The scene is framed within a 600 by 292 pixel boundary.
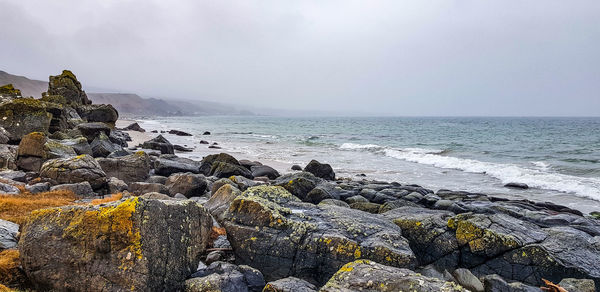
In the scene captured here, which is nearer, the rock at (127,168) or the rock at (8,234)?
the rock at (8,234)

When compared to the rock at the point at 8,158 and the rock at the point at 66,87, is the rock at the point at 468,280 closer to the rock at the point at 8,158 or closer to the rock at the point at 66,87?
the rock at the point at 8,158

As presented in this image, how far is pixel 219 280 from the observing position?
5.08 metres

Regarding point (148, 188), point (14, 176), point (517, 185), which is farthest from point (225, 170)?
point (517, 185)

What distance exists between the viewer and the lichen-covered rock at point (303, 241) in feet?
19.4

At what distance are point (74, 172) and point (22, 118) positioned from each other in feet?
42.2

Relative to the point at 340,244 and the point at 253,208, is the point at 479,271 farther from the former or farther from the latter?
the point at 253,208

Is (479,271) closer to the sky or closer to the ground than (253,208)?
closer to the ground

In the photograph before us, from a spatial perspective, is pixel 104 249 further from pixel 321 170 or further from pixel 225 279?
pixel 321 170

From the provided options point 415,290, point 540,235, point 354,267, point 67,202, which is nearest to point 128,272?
point 354,267

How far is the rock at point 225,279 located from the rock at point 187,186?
7.78 meters

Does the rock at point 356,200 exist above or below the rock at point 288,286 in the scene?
below

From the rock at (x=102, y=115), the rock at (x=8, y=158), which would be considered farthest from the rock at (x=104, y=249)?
the rock at (x=102, y=115)

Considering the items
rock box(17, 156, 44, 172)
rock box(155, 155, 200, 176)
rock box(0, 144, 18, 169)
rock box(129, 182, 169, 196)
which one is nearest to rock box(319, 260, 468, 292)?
rock box(129, 182, 169, 196)

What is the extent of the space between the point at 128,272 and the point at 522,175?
26.5 meters
